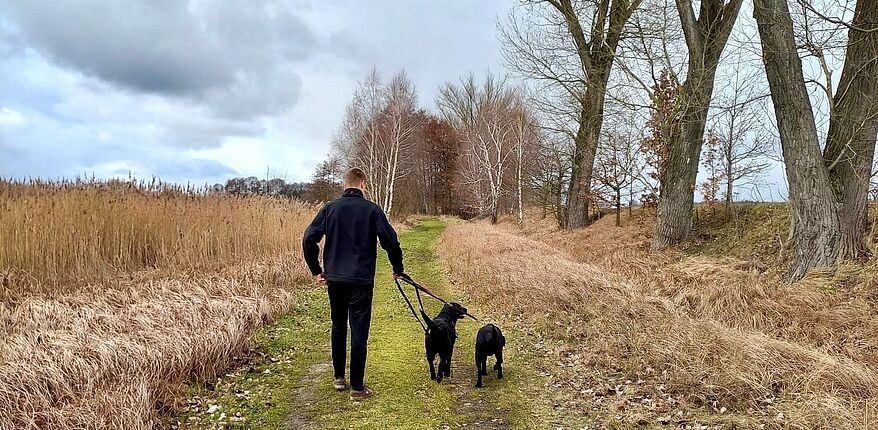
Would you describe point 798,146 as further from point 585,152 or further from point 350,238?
point 585,152

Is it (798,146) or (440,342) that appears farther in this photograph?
(798,146)

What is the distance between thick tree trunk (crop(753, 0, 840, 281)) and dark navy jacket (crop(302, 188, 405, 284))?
633 cm

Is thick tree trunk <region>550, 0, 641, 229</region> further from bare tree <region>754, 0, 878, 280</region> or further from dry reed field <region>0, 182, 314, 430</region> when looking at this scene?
dry reed field <region>0, 182, 314, 430</region>

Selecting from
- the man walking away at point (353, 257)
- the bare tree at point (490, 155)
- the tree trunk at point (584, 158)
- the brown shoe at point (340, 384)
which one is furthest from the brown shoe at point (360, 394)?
the bare tree at point (490, 155)

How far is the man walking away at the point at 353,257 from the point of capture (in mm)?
4566

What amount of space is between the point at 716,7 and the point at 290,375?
11477mm

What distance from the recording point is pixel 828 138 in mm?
8195

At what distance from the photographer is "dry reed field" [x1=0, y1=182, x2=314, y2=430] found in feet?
12.9

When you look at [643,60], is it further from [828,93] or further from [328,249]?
[328,249]

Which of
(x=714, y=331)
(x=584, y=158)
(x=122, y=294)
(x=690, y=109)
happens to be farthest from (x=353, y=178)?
(x=584, y=158)

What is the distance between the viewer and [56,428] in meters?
3.45

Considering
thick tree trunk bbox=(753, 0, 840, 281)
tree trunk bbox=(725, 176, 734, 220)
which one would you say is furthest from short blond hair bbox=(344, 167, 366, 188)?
tree trunk bbox=(725, 176, 734, 220)

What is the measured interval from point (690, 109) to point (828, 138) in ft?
12.0

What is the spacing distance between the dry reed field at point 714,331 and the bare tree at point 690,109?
1646mm
